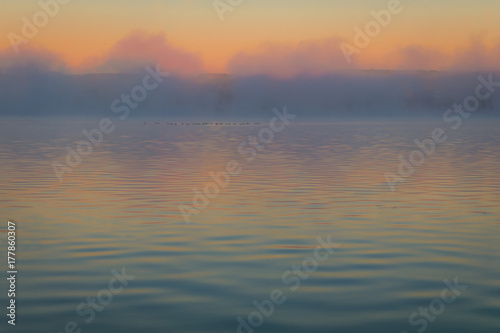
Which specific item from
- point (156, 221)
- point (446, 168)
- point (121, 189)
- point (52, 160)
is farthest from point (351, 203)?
point (52, 160)

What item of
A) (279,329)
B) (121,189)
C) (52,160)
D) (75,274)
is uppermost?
(52,160)

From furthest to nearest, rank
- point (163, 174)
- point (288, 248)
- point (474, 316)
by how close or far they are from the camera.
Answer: point (163, 174), point (288, 248), point (474, 316)

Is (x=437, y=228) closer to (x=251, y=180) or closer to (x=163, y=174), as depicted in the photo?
(x=251, y=180)

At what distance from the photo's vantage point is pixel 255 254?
20438 millimetres

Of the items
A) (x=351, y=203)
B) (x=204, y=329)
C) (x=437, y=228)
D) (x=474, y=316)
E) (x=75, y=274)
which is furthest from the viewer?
(x=351, y=203)

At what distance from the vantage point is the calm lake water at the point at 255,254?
14.5m

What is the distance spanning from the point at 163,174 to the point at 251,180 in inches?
263

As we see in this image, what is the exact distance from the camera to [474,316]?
14.6 metres

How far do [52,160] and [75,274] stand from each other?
139 feet

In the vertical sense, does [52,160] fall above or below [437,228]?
above

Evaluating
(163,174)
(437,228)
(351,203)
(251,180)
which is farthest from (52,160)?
(437,228)

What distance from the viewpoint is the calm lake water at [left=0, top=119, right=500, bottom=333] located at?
47.7ft

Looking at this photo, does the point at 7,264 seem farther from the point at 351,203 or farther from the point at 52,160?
the point at 52,160

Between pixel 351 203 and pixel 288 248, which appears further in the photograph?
pixel 351 203
